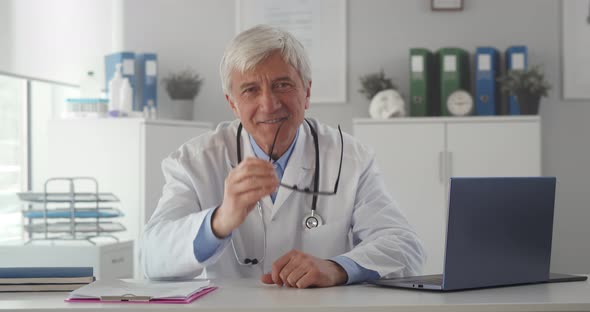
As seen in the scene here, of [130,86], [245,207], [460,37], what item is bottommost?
[245,207]

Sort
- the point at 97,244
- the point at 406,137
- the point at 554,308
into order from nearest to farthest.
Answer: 1. the point at 554,308
2. the point at 97,244
3. the point at 406,137

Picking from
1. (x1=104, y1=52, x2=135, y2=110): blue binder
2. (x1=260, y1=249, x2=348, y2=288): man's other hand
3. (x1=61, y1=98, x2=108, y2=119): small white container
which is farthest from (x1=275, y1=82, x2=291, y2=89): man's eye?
(x1=104, y1=52, x2=135, y2=110): blue binder

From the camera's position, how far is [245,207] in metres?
1.92

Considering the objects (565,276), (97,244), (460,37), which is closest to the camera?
(565,276)

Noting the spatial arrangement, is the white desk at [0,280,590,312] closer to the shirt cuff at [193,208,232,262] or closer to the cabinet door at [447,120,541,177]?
the shirt cuff at [193,208,232,262]

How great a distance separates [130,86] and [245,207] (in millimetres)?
3332

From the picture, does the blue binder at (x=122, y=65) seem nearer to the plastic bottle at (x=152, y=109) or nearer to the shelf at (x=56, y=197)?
the plastic bottle at (x=152, y=109)

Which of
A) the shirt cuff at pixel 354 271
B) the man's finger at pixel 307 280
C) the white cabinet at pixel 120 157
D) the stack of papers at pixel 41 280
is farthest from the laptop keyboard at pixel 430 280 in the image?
the white cabinet at pixel 120 157

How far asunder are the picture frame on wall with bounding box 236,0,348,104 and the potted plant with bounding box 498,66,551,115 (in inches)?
40.5

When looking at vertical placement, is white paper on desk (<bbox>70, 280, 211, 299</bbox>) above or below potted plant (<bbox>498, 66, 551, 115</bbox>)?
below

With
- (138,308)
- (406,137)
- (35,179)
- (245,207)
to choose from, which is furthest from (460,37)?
(138,308)

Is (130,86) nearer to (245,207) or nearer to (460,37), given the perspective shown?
(460,37)

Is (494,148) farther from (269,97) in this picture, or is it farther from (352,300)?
(352,300)

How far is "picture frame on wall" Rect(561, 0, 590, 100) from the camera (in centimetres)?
522
